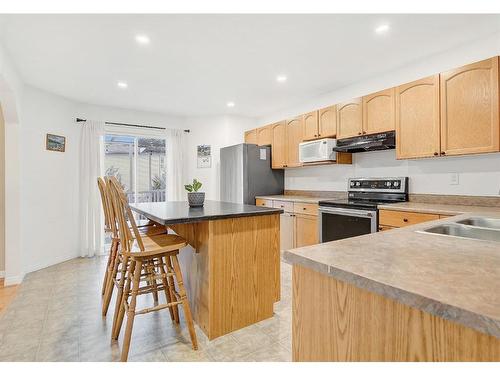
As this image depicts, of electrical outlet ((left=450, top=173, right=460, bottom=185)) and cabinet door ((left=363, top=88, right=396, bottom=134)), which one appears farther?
cabinet door ((left=363, top=88, right=396, bottom=134))

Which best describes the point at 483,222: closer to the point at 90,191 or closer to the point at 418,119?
the point at 418,119

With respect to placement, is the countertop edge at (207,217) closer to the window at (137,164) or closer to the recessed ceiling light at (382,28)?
the recessed ceiling light at (382,28)

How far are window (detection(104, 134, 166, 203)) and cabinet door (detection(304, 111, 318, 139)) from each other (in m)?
2.73

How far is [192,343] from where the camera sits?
1875mm

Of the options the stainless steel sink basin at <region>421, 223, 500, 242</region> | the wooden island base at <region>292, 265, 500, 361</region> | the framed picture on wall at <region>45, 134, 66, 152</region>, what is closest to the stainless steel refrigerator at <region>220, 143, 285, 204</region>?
the framed picture on wall at <region>45, 134, 66, 152</region>

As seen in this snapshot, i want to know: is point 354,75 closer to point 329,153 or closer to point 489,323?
point 329,153

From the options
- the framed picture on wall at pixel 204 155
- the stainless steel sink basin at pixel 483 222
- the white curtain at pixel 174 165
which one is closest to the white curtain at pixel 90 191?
the white curtain at pixel 174 165

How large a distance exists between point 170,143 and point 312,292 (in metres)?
4.72

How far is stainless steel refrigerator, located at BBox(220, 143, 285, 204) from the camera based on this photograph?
4.45 meters

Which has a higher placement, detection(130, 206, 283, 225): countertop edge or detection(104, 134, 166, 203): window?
detection(104, 134, 166, 203): window

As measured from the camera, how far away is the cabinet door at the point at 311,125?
390 cm

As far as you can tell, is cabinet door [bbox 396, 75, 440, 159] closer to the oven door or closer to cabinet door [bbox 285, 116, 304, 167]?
the oven door

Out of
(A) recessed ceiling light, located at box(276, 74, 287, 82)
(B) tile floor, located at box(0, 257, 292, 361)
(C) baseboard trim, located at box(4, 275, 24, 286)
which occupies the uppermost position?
(A) recessed ceiling light, located at box(276, 74, 287, 82)
